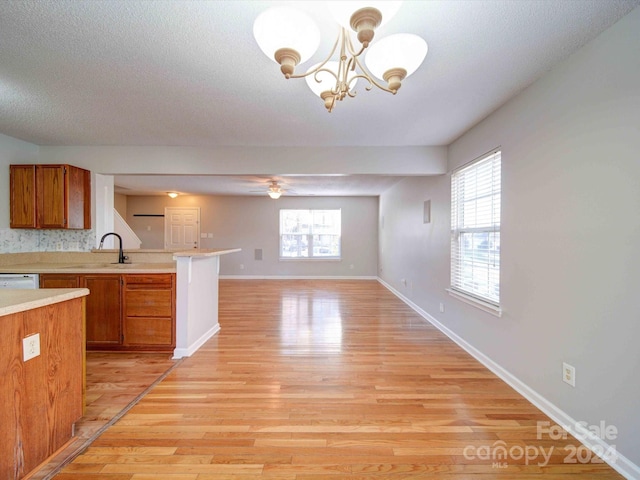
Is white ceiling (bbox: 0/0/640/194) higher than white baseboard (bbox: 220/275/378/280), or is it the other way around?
white ceiling (bbox: 0/0/640/194)

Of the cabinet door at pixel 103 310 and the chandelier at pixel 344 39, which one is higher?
the chandelier at pixel 344 39

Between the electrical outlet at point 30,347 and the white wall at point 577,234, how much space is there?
3090mm

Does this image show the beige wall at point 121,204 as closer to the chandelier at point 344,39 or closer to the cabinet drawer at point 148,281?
the cabinet drawer at point 148,281

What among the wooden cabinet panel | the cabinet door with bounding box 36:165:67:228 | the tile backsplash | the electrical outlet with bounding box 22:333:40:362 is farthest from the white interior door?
the electrical outlet with bounding box 22:333:40:362

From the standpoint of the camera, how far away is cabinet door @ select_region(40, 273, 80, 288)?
279 centimetres

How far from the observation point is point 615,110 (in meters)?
1.49

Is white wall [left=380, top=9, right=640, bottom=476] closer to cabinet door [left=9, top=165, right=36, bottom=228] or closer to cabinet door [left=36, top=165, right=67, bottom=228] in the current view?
cabinet door [left=36, top=165, right=67, bottom=228]

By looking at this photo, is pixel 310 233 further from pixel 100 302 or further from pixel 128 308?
pixel 100 302

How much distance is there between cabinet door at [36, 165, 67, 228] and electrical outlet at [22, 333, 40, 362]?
247cm

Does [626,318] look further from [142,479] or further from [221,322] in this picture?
[221,322]

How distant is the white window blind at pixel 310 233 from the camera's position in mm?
7762

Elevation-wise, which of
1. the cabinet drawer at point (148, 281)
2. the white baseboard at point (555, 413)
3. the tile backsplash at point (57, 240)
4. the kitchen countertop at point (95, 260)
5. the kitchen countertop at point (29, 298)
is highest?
the tile backsplash at point (57, 240)

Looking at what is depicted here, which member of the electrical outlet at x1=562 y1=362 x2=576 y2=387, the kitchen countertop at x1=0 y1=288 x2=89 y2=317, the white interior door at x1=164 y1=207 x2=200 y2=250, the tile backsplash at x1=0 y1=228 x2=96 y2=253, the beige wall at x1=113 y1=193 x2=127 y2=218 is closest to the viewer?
the kitchen countertop at x1=0 y1=288 x2=89 y2=317

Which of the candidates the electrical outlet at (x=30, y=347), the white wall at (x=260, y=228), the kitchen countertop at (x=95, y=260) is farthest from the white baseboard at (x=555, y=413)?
the white wall at (x=260, y=228)
